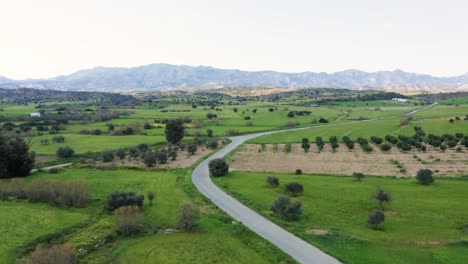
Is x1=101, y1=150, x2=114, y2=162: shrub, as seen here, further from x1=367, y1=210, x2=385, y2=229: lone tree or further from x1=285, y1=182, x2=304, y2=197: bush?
x1=367, y1=210, x2=385, y2=229: lone tree

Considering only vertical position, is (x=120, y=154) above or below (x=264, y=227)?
below

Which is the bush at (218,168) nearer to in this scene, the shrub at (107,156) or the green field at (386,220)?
the green field at (386,220)

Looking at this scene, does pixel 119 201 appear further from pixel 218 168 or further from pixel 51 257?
pixel 218 168

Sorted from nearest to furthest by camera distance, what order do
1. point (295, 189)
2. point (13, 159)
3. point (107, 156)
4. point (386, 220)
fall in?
point (386, 220), point (295, 189), point (13, 159), point (107, 156)

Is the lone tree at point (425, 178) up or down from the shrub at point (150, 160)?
up

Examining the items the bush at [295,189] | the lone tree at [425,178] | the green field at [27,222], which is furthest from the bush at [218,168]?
the lone tree at [425,178]

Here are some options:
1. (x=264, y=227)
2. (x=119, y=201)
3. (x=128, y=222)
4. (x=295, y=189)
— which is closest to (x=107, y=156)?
(x=119, y=201)

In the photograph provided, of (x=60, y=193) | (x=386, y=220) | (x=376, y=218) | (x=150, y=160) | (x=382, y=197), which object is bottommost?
(x=150, y=160)

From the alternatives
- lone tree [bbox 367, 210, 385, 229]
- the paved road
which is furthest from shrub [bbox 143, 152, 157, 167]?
lone tree [bbox 367, 210, 385, 229]
